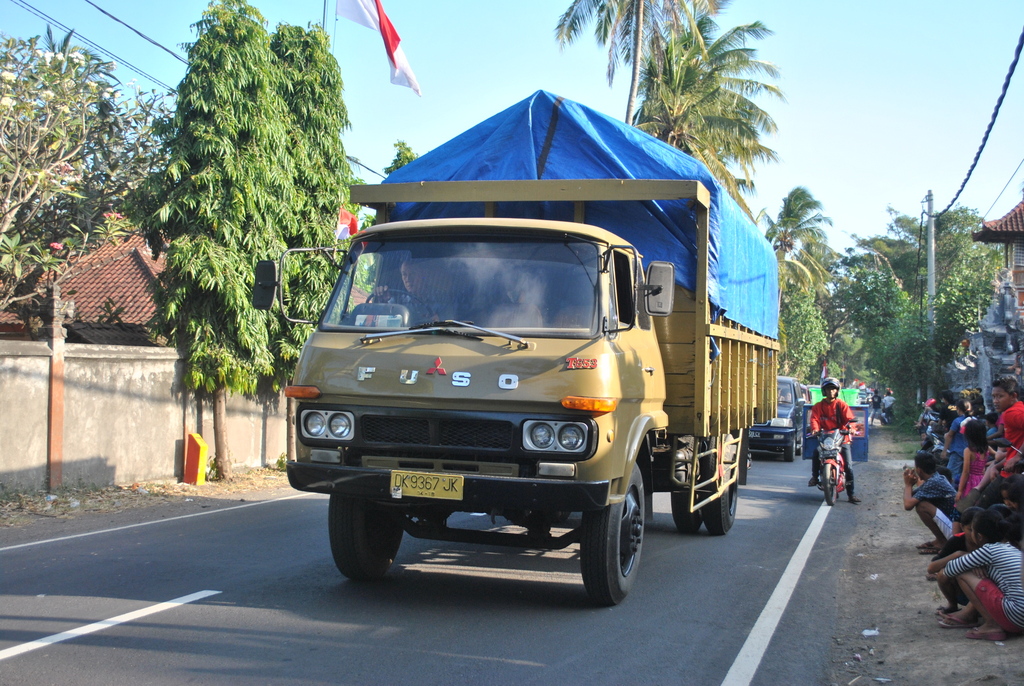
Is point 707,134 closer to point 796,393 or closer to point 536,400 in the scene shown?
point 796,393

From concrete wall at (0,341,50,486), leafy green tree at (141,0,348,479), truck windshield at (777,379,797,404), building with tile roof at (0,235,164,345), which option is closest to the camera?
concrete wall at (0,341,50,486)

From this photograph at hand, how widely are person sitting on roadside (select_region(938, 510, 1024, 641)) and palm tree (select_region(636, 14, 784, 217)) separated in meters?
20.8

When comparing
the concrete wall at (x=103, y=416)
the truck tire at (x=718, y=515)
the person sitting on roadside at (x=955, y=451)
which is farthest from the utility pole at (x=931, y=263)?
the concrete wall at (x=103, y=416)

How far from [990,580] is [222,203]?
1153 cm

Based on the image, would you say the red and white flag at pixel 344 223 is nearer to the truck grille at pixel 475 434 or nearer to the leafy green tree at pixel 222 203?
the leafy green tree at pixel 222 203

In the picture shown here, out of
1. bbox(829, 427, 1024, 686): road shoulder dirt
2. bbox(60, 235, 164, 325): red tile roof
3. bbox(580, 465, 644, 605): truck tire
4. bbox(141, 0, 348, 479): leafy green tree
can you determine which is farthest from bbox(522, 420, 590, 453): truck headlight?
bbox(60, 235, 164, 325): red tile roof

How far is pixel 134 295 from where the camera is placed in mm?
20469

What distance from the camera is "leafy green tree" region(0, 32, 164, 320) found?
1255 centimetres

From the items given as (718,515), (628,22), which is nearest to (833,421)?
(718,515)

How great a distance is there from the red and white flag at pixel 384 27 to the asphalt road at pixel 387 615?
1125 centimetres

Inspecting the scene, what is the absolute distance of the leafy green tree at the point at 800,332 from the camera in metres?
45.9

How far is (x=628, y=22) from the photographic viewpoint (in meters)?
25.4

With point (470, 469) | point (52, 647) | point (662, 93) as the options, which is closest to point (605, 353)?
point (470, 469)

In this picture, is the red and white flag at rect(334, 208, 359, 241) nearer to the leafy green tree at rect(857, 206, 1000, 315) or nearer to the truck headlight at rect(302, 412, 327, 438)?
the truck headlight at rect(302, 412, 327, 438)
